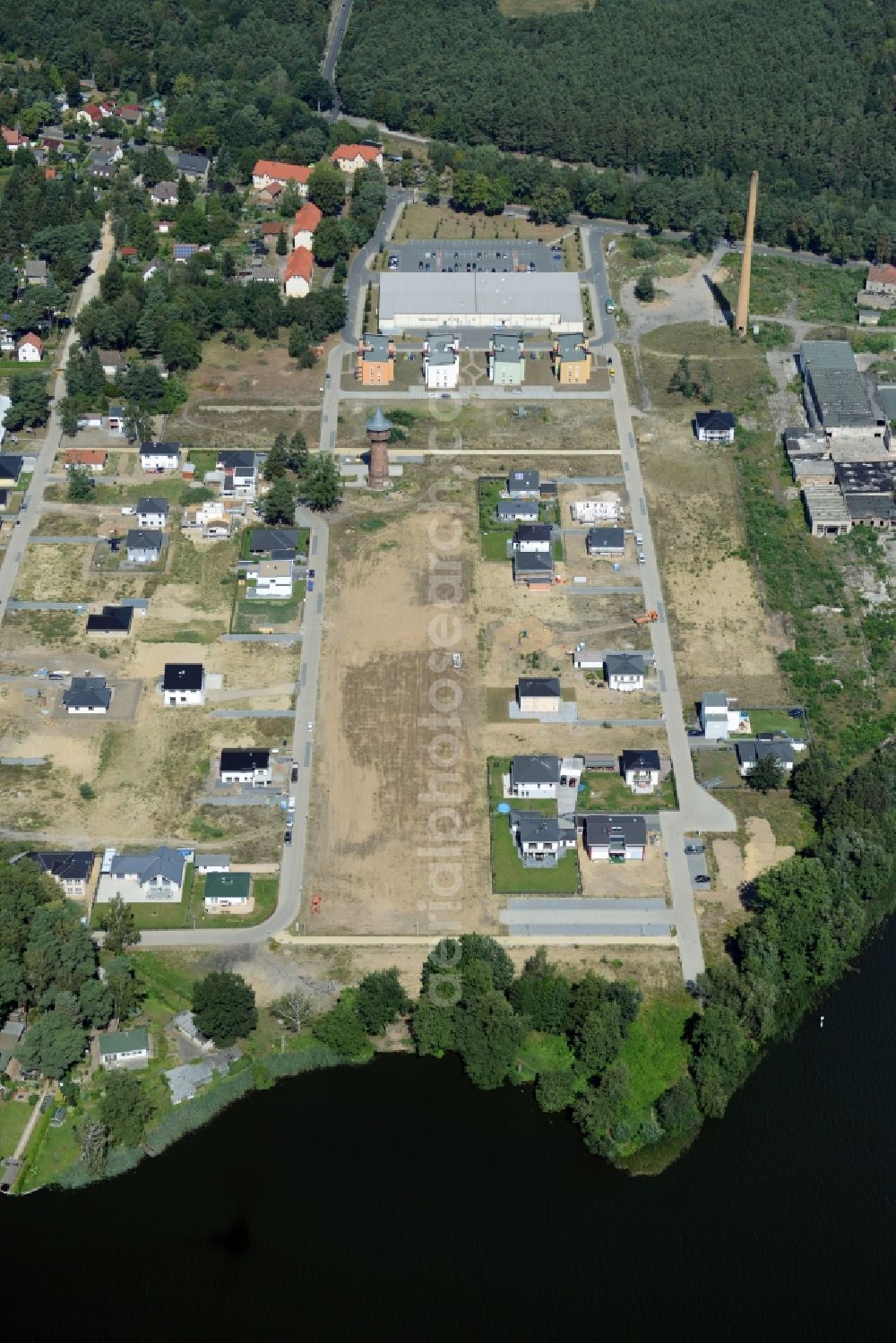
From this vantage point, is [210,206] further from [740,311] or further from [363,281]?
[740,311]

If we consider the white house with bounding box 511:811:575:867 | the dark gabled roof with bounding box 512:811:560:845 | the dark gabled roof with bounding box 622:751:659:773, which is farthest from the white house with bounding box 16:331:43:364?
the white house with bounding box 511:811:575:867

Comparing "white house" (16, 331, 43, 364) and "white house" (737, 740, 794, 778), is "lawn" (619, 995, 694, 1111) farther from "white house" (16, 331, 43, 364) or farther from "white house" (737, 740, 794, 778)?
"white house" (16, 331, 43, 364)

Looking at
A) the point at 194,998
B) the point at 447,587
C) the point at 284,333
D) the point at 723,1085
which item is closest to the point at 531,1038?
the point at 723,1085

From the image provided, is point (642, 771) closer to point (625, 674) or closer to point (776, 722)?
point (625, 674)

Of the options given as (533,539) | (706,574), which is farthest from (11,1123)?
(706,574)

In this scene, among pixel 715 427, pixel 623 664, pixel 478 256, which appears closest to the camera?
pixel 623 664

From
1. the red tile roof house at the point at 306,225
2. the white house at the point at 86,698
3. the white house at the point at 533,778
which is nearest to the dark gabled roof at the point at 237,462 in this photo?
the white house at the point at 86,698
